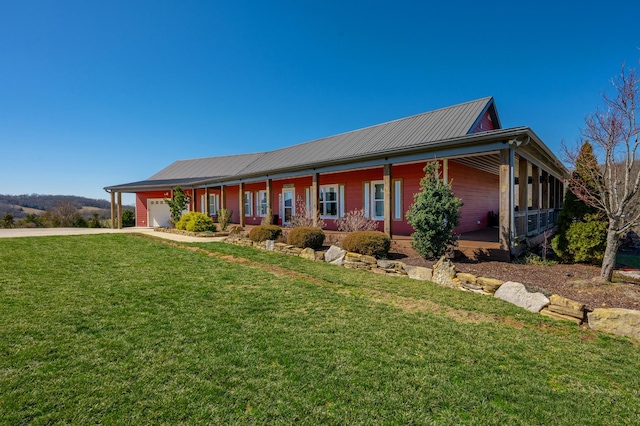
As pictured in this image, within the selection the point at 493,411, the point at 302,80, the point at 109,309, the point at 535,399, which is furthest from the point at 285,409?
the point at 302,80

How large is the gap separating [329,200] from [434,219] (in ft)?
27.8

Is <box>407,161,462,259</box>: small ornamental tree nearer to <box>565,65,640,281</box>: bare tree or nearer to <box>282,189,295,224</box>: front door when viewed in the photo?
<box>565,65,640,281</box>: bare tree

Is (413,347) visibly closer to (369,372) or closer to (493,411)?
(369,372)

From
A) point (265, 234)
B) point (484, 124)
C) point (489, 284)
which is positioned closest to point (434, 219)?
point (489, 284)

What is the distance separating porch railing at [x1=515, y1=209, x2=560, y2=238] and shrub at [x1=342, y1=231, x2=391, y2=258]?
3.99 metres

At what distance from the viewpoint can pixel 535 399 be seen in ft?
7.88

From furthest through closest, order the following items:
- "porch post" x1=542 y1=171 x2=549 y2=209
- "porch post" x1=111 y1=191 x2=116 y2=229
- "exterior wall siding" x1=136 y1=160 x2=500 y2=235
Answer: "porch post" x1=111 y1=191 x2=116 y2=229 < "porch post" x1=542 y1=171 x2=549 y2=209 < "exterior wall siding" x1=136 y1=160 x2=500 y2=235

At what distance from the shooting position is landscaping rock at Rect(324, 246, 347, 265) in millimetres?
7922

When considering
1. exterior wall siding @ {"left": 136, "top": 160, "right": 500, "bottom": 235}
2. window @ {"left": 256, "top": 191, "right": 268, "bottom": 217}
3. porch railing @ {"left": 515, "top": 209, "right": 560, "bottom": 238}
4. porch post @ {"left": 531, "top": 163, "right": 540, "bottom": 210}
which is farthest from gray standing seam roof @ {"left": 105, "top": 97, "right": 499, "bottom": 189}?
porch railing @ {"left": 515, "top": 209, "right": 560, "bottom": 238}

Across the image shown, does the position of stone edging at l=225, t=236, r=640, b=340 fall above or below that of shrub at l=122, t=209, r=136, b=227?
below

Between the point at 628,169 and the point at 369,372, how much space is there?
21.8ft

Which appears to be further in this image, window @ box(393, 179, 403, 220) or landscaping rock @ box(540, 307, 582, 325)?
→ window @ box(393, 179, 403, 220)

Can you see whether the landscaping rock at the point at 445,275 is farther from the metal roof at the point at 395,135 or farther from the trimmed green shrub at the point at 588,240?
the metal roof at the point at 395,135

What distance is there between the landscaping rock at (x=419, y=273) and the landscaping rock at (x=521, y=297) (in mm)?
1369
